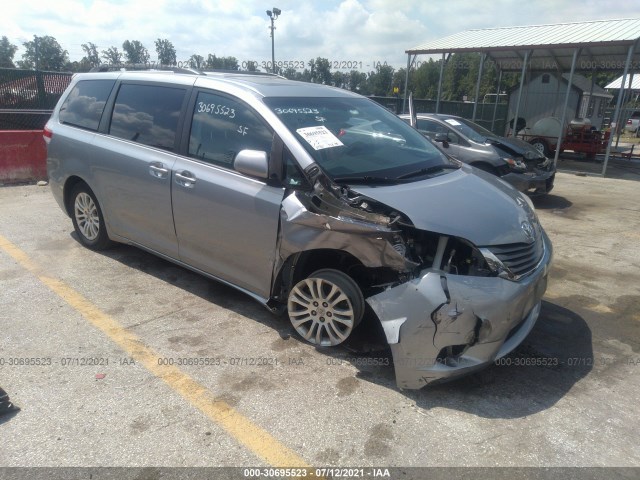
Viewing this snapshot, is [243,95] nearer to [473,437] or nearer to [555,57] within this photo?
[473,437]

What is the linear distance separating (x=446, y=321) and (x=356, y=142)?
1.60 m

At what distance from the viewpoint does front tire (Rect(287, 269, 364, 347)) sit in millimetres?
3230

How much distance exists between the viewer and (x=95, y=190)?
190 inches

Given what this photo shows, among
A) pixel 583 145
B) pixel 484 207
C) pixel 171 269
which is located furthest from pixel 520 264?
pixel 583 145

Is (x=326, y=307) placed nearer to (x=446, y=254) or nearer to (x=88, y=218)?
(x=446, y=254)

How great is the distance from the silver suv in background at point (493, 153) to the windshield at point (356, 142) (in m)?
4.35

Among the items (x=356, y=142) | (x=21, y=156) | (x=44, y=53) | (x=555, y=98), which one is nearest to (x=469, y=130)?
(x=356, y=142)

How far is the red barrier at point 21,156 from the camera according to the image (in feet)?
28.4

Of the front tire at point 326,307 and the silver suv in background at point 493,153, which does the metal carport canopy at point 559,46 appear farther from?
the front tire at point 326,307

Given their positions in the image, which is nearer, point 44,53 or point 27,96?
point 27,96

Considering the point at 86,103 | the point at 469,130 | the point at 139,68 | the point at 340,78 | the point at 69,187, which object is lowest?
the point at 69,187

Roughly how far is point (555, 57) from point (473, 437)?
17.4 metres

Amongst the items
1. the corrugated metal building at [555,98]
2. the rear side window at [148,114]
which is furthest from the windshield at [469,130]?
the corrugated metal building at [555,98]

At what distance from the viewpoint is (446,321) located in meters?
2.78
